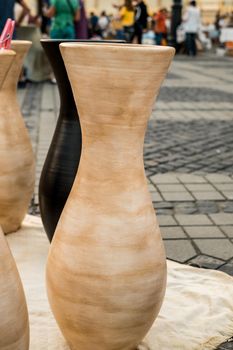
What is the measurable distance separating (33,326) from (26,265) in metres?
0.59

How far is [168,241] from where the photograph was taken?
312 cm

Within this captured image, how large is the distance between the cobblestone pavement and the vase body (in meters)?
0.74

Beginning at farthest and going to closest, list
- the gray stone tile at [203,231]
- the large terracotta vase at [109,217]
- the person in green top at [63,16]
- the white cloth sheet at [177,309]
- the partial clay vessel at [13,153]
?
the person in green top at [63,16], the gray stone tile at [203,231], the partial clay vessel at [13,153], the white cloth sheet at [177,309], the large terracotta vase at [109,217]

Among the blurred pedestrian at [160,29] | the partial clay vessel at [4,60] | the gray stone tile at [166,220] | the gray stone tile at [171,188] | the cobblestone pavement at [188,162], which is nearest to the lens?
the partial clay vessel at [4,60]

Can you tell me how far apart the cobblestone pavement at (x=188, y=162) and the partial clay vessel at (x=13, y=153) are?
0.63 metres

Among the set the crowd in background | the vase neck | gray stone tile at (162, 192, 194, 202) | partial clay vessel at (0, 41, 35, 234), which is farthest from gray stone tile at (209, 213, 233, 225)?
the crowd in background

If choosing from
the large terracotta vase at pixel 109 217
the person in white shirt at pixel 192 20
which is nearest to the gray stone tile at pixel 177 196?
the large terracotta vase at pixel 109 217

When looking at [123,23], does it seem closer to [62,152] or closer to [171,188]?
[171,188]

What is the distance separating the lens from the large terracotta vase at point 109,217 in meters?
1.65

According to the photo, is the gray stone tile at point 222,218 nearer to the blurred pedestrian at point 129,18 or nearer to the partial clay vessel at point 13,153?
the partial clay vessel at point 13,153

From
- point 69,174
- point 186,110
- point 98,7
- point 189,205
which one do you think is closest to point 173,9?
point 186,110

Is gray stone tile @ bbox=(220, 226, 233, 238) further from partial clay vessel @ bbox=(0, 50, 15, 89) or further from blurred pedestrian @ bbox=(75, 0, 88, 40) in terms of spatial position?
blurred pedestrian @ bbox=(75, 0, 88, 40)

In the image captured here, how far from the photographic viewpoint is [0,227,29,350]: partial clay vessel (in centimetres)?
153

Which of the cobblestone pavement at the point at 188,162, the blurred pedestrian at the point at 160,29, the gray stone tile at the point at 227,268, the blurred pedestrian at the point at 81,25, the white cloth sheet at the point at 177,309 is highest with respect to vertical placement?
the blurred pedestrian at the point at 81,25
